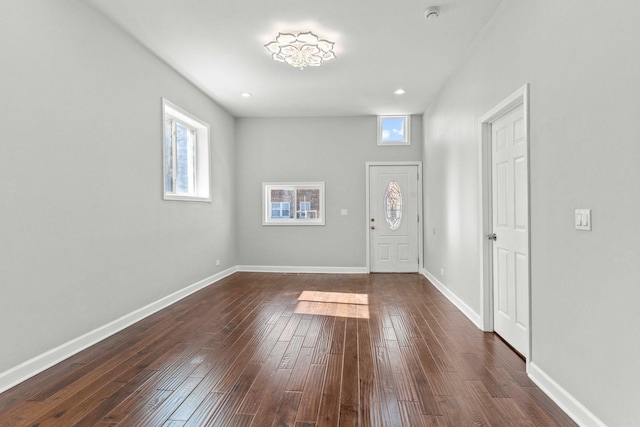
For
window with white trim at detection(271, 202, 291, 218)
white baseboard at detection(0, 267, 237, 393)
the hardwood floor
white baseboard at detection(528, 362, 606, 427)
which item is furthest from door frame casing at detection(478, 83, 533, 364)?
window with white trim at detection(271, 202, 291, 218)

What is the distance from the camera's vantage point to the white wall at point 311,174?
270 inches

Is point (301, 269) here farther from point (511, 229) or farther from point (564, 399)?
point (564, 399)

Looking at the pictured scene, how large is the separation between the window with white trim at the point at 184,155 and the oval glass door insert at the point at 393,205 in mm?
3277

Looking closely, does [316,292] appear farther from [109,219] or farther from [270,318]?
[109,219]

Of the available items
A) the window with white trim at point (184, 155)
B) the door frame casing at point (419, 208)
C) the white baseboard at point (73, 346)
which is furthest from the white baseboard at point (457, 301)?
the window with white trim at point (184, 155)

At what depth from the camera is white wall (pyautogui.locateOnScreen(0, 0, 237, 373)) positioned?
2.45 meters

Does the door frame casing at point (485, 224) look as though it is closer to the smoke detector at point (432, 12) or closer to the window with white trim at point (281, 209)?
the smoke detector at point (432, 12)

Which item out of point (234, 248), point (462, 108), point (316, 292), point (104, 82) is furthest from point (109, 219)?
point (462, 108)

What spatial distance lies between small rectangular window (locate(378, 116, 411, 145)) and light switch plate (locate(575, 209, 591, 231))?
5.02 m

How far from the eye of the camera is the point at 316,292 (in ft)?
17.1

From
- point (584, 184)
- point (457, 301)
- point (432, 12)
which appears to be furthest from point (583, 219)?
point (457, 301)

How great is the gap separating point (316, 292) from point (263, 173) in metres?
2.85

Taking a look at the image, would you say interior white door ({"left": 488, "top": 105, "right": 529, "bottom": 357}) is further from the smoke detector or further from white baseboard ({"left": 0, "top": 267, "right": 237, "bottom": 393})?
white baseboard ({"left": 0, "top": 267, "right": 237, "bottom": 393})

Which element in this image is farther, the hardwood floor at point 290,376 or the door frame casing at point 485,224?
the door frame casing at point 485,224
